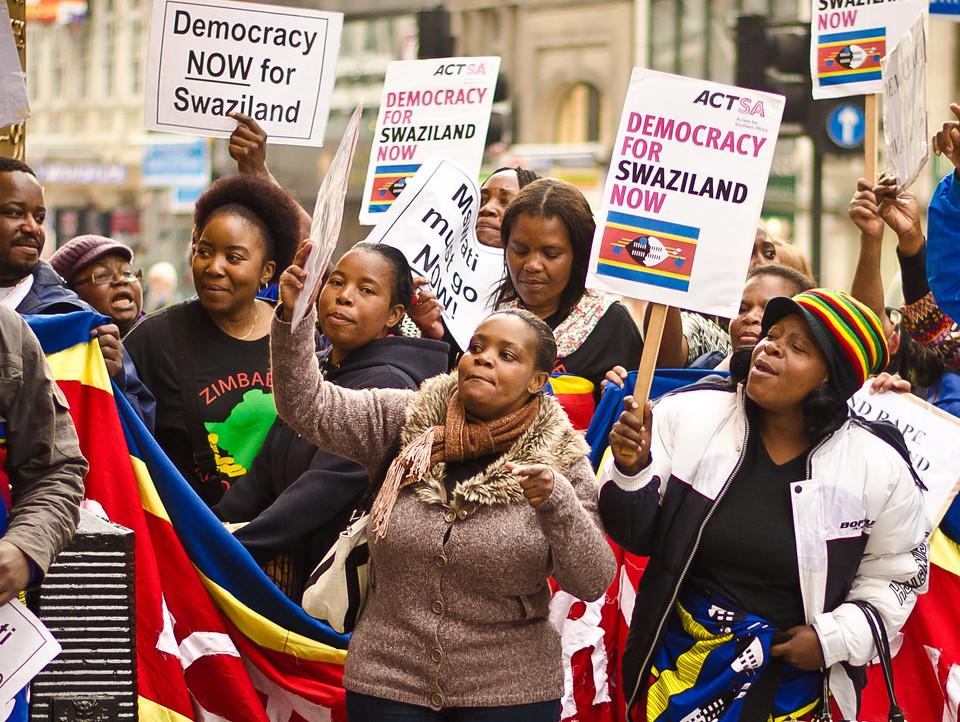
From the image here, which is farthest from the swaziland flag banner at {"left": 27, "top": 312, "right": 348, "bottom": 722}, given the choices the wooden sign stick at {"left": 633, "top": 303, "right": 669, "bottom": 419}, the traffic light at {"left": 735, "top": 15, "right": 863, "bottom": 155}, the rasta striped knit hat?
the traffic light at {"left": 735, "top": 15, "right": 863, "bottom": 155}

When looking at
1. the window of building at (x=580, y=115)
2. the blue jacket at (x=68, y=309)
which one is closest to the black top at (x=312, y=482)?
the blue jacket at (x=68, y=309)

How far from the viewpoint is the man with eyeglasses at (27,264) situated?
437 centimetres

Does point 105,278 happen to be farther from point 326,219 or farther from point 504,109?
point 504,109

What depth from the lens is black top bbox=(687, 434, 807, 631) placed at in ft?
12.0

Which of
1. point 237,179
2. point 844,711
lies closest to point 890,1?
point 237,179

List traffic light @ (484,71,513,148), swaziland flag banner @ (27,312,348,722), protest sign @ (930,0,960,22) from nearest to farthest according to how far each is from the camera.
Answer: swaziland flag banner @ (27,312,348,722) → protest sign @ (930,0,960,22) → traffic light @ (484,71,513,148)

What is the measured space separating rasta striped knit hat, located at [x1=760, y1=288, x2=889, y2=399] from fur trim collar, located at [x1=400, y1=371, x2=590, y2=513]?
70cm

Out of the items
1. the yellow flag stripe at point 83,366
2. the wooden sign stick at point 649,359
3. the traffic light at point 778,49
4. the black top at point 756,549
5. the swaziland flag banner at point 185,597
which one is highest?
the traffic light at point 778,49

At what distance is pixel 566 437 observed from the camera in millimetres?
3650

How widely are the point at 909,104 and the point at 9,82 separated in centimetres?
305

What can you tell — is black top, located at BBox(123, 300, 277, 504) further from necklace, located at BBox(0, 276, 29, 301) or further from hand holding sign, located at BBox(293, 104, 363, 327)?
hand holding sign, located at BBox(293, 104, 363, 327)

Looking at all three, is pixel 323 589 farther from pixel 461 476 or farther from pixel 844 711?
pixel 844 711

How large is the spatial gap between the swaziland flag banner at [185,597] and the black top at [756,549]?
4.05 feet

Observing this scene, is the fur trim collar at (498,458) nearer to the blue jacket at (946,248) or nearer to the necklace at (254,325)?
the necklace at (254,325)
